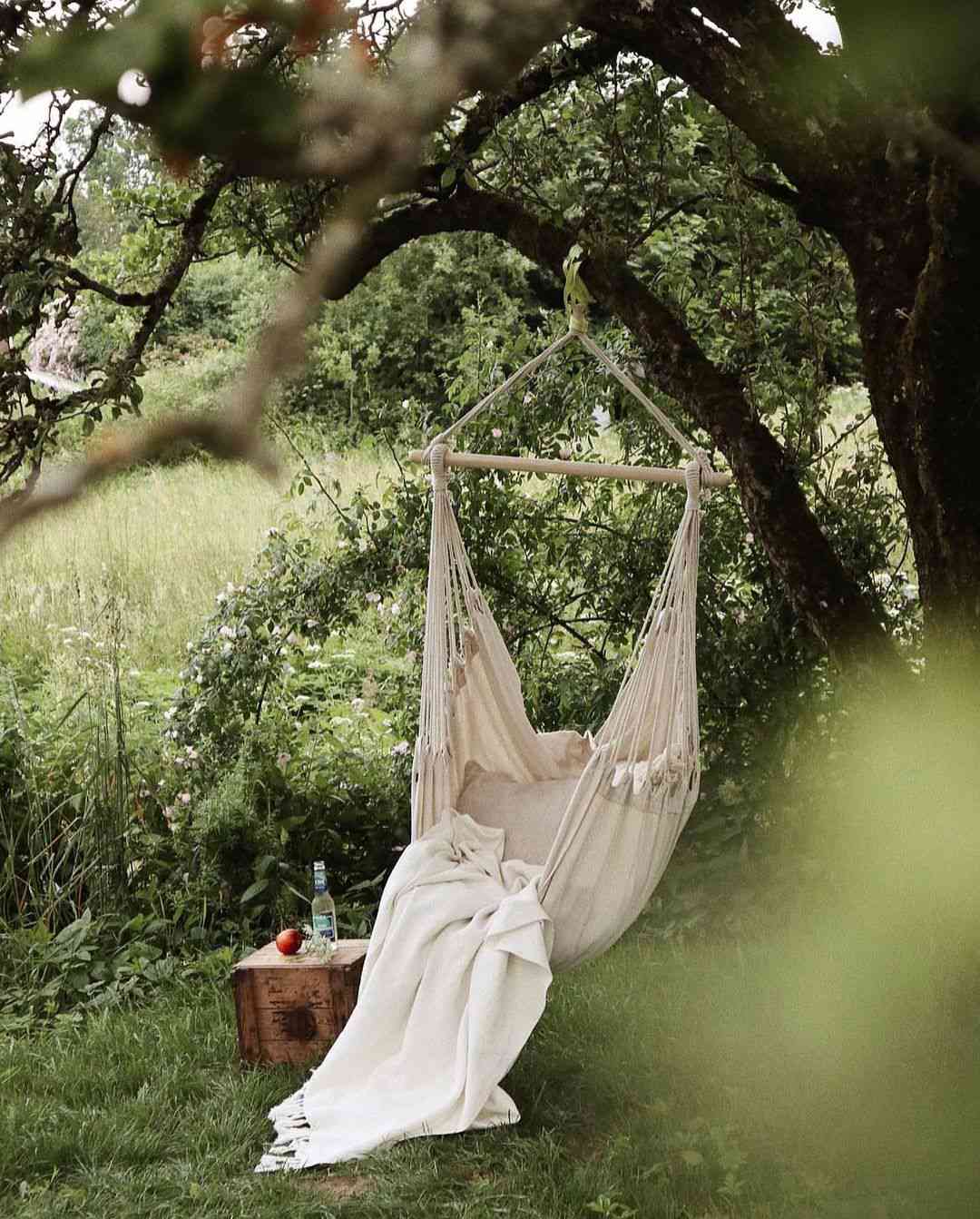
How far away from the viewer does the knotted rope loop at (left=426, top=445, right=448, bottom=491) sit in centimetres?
263

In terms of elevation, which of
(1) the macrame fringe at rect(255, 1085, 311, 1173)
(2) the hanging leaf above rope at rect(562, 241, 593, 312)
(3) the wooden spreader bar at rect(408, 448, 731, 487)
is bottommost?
(1) the macrame fringe at rect(255, 1085, 311, 1173)

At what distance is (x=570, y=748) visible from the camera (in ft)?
9.46

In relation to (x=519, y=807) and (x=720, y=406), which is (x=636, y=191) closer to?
(x=720, y=406)

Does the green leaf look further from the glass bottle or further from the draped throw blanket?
the draped throw blanket

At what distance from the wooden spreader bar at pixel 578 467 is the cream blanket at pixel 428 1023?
742 mm

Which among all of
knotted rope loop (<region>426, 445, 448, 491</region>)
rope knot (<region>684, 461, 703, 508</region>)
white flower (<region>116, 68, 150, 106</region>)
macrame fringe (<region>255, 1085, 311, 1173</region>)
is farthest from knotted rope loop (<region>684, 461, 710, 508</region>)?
white flower (<region>116, 68, 150, 106</region>)

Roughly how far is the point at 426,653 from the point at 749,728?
3.80ft

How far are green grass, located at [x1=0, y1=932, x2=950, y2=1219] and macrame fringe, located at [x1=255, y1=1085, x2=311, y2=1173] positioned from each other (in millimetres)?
22

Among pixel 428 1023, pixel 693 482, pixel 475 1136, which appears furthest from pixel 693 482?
pixel 475 1136

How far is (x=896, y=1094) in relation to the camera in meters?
2.36

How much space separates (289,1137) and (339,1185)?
0.48 ft

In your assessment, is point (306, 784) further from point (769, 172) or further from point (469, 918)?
point (769, 172)

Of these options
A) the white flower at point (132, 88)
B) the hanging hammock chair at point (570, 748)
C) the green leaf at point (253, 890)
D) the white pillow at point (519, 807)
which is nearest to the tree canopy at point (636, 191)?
the white flower at point (132, 88)

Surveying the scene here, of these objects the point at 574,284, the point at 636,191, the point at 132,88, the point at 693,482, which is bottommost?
the point at 132,88
